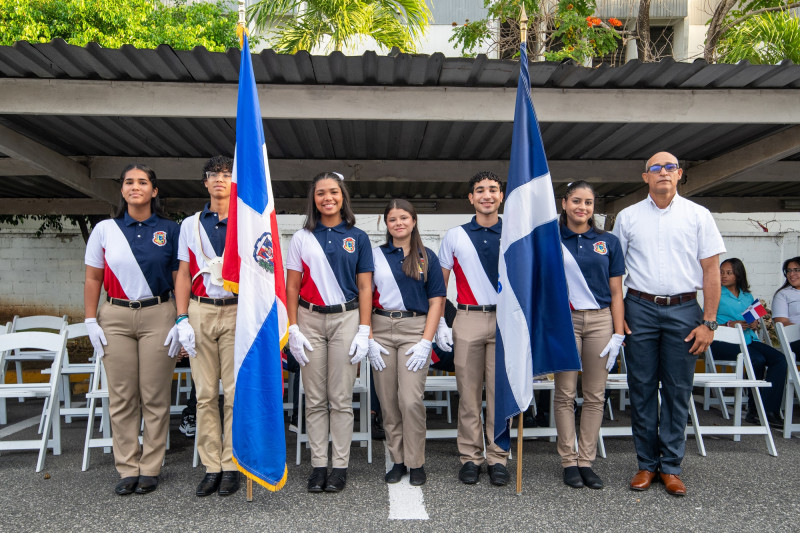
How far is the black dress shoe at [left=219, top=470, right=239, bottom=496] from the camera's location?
3687 millimetres

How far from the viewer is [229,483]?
3.72 meters

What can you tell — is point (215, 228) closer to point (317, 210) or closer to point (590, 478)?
point (317, 210)

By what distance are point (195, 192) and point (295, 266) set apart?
5337 millimetres

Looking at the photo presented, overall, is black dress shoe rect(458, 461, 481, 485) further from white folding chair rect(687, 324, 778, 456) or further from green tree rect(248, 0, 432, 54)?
green tree rect(248, 0, 432, 54)

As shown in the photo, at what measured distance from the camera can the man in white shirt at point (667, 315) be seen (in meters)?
3.77

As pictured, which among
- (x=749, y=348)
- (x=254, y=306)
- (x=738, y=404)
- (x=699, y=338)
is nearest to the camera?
(x=254, y=306)

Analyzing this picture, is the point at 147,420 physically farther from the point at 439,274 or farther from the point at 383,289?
the point at 439,274

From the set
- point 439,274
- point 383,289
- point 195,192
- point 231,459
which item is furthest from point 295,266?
point 195,192

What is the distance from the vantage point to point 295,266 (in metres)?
3.87

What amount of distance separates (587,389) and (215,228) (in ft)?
8.68

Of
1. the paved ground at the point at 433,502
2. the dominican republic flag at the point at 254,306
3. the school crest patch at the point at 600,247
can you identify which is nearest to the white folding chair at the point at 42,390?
the paved ground at the point at 433,502

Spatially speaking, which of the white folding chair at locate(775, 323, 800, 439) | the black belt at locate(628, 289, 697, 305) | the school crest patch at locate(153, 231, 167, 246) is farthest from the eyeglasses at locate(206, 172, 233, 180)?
the white folding chair at locate(775, 323, 800, 439)

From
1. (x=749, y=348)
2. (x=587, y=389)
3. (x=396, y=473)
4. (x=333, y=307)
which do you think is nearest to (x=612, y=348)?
(x=587, y=389)

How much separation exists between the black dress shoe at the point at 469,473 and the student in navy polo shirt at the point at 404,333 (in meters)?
0.25
